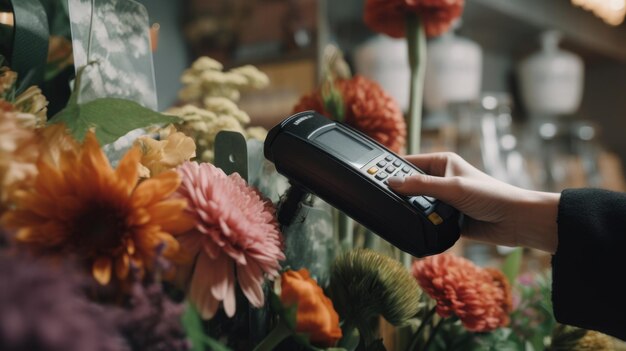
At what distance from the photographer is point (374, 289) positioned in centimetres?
43

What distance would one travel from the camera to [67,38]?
50 cm

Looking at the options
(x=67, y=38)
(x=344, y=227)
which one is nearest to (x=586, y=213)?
(x=344, y=227)

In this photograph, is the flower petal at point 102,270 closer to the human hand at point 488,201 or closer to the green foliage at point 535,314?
the human hand at point 488,201

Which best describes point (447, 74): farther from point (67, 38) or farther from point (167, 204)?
point (167, 204)

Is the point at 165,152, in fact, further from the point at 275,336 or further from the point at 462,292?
the point at 462,292

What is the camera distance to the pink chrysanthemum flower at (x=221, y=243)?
0.33m

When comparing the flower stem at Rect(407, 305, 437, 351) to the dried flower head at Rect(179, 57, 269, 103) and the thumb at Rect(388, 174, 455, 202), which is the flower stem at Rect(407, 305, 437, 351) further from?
the dried flower head at Rect(179, 57, 269, 103)

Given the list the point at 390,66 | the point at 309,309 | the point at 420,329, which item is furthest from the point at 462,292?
the point at 390,66

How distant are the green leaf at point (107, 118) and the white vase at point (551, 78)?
7.54 feet

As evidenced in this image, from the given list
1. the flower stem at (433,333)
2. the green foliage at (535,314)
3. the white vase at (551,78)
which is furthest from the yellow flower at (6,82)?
the white vase at (551,78)

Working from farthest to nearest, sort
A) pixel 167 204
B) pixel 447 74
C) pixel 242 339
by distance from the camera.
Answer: pixel 447 74 → pixel 242 339 → pixel 167 204

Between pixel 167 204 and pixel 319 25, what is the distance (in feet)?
6.06

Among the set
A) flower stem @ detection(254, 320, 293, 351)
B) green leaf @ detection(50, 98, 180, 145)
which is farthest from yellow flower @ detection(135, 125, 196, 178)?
flower stem @ detection(254, 320, 293, 351)

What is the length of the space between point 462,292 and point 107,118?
0.99ft
